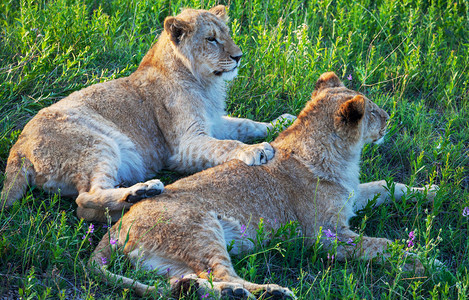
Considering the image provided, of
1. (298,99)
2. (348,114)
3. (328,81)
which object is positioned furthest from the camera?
(298,99)

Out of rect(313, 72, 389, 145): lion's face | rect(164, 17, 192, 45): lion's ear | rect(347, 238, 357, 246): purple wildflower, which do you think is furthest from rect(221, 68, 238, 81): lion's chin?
rect(347, 238, 357, 246): purple wildflower

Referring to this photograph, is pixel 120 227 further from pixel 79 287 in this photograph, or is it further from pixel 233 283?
pixel 233 283

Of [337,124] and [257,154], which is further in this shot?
[257,154]

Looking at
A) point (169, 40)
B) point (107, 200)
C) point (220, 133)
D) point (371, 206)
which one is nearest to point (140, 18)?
point (169, 40)

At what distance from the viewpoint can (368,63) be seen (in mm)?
6703

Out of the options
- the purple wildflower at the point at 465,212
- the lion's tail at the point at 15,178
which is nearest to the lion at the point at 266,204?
the purple wildflower at the point at 465,212

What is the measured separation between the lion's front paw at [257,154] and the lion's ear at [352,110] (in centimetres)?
67

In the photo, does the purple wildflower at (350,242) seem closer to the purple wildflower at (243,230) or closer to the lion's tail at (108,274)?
the purple wildflower at (243,230)

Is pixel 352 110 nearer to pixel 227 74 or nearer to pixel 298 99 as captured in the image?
pixel 227 74

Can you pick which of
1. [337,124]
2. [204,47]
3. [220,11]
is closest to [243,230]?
[337,124]

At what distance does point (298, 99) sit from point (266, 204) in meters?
2.14

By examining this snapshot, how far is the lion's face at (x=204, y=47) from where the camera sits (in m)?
5.77

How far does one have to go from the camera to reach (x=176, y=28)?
5.72 meters

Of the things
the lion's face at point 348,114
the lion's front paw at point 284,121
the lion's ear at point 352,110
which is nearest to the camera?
the lion's ear at point 352,110
